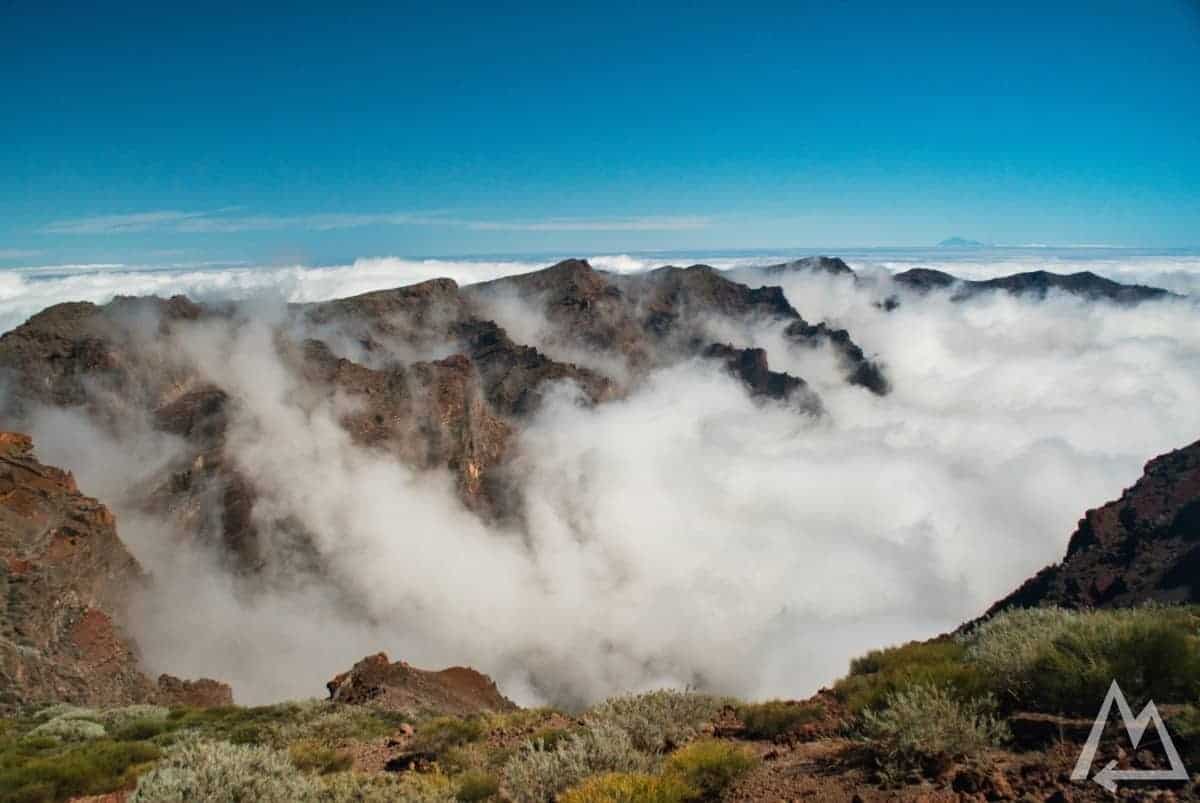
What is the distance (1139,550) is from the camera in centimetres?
2845

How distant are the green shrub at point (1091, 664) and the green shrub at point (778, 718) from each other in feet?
8.55

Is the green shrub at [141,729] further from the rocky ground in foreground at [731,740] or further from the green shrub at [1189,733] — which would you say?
the green shrub at [1189,733]

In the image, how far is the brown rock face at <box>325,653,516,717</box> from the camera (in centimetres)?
2066

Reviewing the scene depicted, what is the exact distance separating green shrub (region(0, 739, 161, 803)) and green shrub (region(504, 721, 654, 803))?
668 centimetres

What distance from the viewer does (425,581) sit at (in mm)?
145250

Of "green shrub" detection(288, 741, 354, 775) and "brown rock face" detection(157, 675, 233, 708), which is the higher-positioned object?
"green shrub" detection(288, 741, 354, 775)

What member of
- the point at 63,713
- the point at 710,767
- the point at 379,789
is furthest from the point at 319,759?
the point at 63,713

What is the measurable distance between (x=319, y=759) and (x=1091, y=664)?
1115cm

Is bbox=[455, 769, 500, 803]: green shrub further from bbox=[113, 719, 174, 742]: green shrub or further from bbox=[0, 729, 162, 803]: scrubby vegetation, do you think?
bbox=[113, 719, 174, 742]: green shrub

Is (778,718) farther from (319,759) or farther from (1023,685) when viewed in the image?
(319,759)

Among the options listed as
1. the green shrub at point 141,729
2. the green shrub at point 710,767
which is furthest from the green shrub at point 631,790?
the green shrub at point 141,729

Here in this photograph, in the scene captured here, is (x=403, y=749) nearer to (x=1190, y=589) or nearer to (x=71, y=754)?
(x=71, y=754)

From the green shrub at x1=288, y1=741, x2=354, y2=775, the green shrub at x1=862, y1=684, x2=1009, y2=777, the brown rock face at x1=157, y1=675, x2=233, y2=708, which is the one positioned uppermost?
the green shrub at x1=862, y1=684, x2=1009, y2=777

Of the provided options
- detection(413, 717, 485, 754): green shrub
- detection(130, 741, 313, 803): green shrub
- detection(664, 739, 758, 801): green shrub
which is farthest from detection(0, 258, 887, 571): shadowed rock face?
detection(664, 739, 758, 801): green shrub
